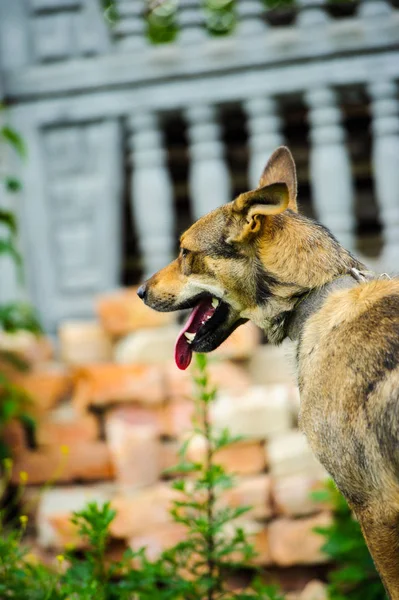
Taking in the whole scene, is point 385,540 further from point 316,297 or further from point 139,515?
point 139,515

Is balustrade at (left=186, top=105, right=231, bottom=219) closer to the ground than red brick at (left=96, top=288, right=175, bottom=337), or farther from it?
farther from it

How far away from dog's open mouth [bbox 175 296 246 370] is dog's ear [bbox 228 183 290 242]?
312mm

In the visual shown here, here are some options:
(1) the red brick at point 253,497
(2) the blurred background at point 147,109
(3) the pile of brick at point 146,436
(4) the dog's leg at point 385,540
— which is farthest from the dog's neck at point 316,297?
(2) the blurred background at point 147,109

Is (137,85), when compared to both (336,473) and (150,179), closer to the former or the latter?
(150,179)

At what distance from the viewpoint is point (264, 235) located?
3.09m

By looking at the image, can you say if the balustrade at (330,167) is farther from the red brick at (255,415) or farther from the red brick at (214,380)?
the red brick at (255,415)

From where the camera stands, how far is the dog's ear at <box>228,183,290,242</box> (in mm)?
2824

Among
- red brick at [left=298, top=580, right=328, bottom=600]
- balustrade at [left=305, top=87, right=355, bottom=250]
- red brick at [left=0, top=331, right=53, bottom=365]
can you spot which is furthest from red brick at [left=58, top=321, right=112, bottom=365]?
red brick at [left=298, top=580, right=328, bottom=600]

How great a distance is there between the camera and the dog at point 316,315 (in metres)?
2.66

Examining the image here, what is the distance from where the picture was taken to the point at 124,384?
482cm

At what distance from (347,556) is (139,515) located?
3.62ft

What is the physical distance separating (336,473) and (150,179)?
332 cm

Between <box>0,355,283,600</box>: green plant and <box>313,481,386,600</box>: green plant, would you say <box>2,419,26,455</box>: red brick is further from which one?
<box>313,481,386,600</box>: green plant

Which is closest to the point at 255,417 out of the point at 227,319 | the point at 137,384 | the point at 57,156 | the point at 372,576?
the point at 137,384
